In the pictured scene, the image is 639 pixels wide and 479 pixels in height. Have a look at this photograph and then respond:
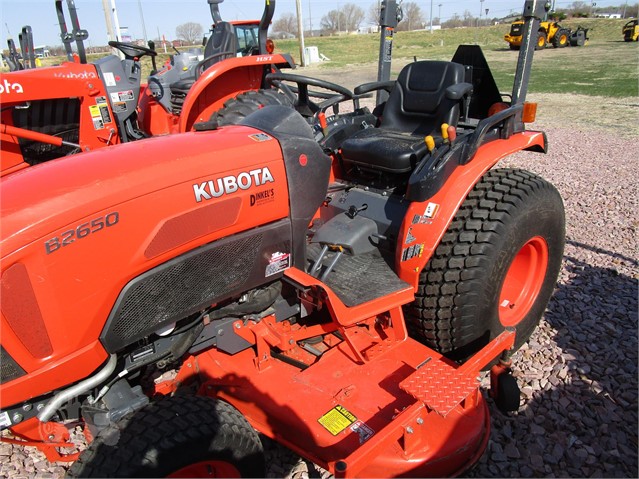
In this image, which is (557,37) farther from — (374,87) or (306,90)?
(306,90)

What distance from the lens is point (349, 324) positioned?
2.07 m

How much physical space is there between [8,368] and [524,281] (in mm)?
2491

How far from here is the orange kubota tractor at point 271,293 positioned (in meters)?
1.50

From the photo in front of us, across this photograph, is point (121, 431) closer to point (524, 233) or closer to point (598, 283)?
point (524, 233)

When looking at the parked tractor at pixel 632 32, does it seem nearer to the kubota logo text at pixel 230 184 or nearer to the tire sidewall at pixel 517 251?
the tire sidewall at pixel 517 251

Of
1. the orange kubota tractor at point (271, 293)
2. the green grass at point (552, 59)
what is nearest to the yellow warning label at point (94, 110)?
the orange kubota tractor at point (271, 293)

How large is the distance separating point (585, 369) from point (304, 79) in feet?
7.36

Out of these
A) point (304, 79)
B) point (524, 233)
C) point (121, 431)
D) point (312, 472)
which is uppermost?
point (304, 79)

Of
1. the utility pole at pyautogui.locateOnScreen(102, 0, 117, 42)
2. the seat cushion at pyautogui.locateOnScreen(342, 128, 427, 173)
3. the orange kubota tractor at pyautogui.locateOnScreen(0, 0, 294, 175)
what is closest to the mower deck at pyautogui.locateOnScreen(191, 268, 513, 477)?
the seat cushion at pyautogui.locateOnScreen(342, 128, 427, 173)

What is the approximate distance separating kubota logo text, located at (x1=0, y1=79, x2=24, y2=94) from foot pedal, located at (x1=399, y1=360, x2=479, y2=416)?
13.0 feet

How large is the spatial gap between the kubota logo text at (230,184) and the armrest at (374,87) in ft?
5.22

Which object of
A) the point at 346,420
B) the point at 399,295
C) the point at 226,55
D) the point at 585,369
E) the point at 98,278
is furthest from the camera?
the point at 226,55

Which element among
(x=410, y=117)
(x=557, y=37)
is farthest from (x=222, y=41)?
(x=557, y=37)

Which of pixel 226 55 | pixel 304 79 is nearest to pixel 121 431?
pixel 304 79
